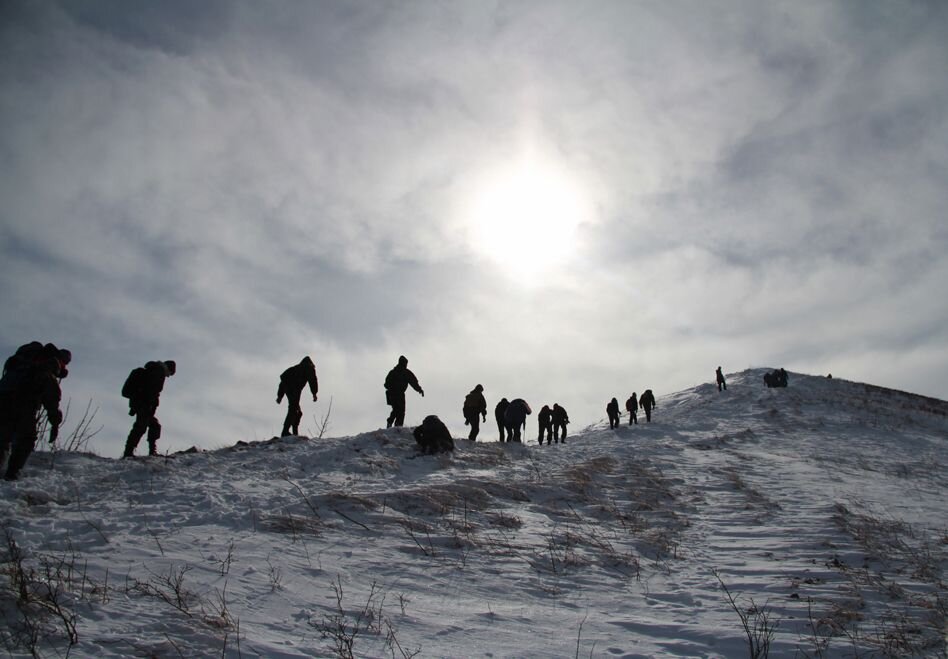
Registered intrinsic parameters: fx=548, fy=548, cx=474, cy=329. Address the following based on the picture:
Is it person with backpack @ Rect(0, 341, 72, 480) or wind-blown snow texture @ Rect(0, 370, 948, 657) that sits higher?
person with backpack @ Rect(0, 341, 72, 480)

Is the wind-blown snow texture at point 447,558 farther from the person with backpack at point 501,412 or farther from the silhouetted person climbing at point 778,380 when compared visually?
the silhouetted person climbing at point 778,380

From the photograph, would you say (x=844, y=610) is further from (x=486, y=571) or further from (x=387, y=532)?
(x=387, y=532)

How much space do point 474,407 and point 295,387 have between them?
631 centimetres

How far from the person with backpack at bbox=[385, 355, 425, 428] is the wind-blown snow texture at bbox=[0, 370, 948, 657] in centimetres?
260

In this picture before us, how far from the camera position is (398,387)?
15.1 meters

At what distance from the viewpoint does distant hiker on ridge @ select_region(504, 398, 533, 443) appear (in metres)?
19.6

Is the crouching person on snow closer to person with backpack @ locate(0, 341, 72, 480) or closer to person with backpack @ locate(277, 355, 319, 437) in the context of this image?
person with backpack @ locate(277, 355, 319, 437)

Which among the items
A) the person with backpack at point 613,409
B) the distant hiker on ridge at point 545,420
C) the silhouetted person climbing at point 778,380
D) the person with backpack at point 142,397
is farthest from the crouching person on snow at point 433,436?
the silhouetted person climbing at point 778,380

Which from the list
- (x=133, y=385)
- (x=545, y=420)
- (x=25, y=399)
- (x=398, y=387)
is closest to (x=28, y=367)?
(x=25, y=399)

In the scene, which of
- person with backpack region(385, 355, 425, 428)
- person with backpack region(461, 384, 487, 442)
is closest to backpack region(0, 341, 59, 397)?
person with backpack region(385, 355, 425, 428)

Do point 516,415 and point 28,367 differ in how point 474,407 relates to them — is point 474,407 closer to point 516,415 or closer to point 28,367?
point 516,415

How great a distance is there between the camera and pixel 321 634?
3.98 m

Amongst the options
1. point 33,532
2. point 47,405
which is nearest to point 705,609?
point 33,532

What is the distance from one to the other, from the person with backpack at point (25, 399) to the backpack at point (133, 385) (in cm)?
226
